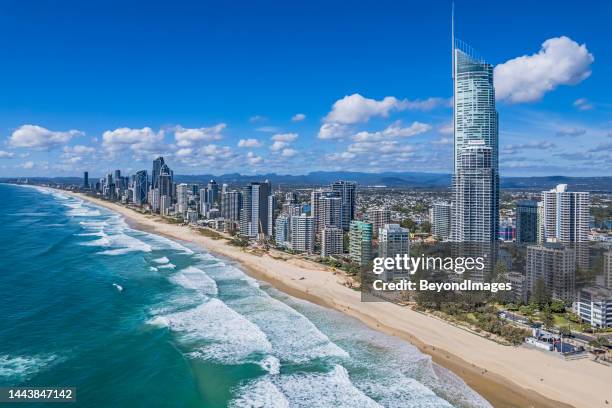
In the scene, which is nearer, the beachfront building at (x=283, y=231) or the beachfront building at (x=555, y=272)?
the beachfront building at (x=555, y=272)

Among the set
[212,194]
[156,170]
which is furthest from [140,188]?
[212,194]

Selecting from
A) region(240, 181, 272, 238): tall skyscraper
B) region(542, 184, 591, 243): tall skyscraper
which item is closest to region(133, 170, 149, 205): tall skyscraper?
region(240, 181, 272, 238): tall skyscraper

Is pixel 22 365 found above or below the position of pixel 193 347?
above

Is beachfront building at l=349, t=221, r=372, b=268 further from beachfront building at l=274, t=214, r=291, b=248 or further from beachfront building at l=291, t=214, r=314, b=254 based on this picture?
beachfront building at l=274, t=214, r=291, b=248

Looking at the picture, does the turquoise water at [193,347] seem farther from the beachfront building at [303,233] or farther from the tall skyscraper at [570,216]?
the tall skyscraper at [570,216]

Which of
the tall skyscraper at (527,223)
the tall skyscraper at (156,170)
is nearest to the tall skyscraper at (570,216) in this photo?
the tall skyscraper at (527,223)

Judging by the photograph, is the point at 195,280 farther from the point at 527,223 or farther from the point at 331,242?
the point at 527,223
